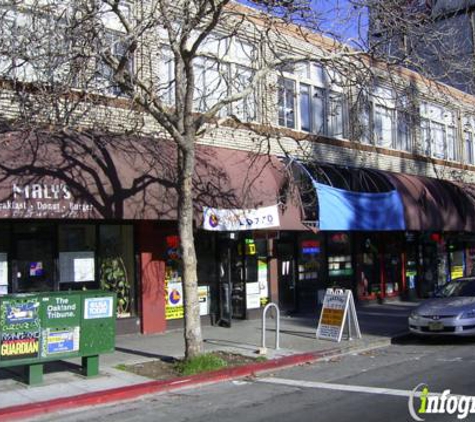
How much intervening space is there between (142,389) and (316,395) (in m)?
2.48

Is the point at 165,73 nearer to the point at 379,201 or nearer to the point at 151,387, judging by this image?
the point at 379,201

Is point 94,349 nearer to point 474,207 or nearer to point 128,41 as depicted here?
point 128,41

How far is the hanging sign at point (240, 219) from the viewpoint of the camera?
13430 millimetres

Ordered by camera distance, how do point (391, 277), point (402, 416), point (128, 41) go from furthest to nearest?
point (391, 277) < point (128, 41) < point (402, 416)

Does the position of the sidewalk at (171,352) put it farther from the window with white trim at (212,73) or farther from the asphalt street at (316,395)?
the window with white trim at (212,73)

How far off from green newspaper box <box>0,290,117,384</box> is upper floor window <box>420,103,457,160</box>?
57.9 ft

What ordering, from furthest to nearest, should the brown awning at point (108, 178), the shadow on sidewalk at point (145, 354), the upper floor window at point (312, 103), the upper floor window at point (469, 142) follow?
the upper floor window at point (469, 142), the upper floor window at point (312, 103), the shadow on sidewalk at point (145, 354), the brown awning at point (108, 178)

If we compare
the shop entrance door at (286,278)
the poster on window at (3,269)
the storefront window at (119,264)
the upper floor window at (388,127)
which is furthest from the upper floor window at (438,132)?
the poster on window at (3,269)

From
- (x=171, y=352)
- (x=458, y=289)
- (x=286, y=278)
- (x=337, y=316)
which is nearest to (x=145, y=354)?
(x=171, y=352)

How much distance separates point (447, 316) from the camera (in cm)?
1262

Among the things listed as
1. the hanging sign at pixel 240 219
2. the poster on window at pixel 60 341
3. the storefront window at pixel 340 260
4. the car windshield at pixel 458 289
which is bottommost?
the poster on window at pixel 60 341

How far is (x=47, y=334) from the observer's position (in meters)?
9.02

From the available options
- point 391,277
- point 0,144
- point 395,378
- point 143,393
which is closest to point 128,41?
point 0,144

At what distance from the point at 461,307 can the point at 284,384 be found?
17.1 feet
